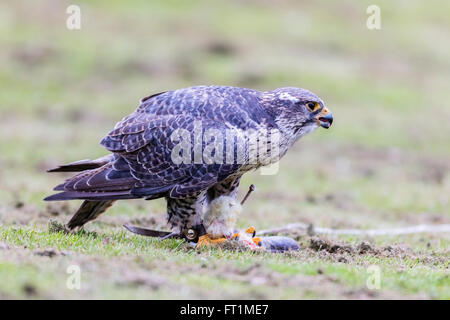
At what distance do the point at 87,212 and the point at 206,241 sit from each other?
4.56 feet

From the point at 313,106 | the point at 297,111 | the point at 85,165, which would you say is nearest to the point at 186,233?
the point at 85,165

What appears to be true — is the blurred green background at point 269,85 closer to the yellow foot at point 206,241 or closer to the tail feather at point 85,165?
the tail feather at point 85,165

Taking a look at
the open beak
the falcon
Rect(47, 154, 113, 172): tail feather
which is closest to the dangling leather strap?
the falcon

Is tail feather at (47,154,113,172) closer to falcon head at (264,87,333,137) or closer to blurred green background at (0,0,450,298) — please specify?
blurred green background at (0,0,450,298)

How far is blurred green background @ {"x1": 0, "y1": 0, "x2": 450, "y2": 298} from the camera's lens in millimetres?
11336

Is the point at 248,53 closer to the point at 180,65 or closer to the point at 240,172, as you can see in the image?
the point at 180,65

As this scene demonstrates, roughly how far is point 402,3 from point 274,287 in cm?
2285

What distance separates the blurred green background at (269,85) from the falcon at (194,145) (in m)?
1.40

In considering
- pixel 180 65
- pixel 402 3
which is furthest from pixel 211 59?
pixel 402 3

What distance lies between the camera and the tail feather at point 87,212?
7535 mm

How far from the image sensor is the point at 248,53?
20.8 meters

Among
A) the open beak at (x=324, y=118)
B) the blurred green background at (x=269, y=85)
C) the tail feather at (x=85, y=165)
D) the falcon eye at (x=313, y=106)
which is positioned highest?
the falcon eye at (x=313, y=106)

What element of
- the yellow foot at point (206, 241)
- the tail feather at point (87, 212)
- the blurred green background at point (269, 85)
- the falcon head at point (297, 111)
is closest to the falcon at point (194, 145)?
the falcon head at point (297, 111)

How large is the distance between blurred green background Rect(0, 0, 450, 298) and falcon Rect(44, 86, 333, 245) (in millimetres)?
1402
